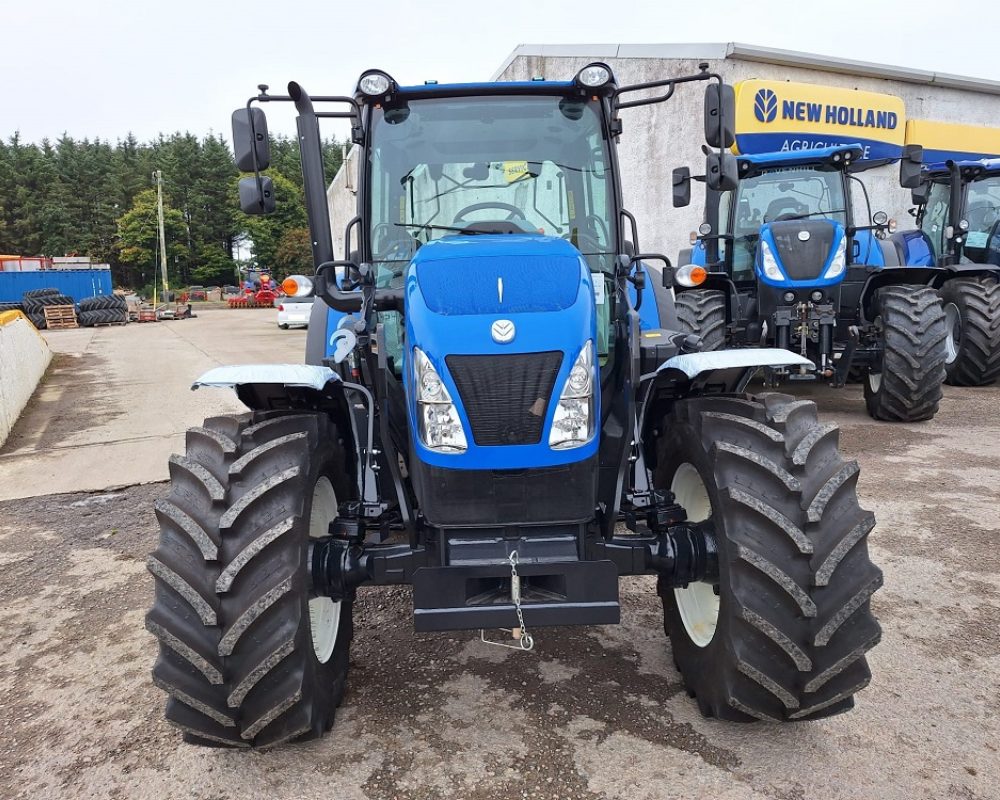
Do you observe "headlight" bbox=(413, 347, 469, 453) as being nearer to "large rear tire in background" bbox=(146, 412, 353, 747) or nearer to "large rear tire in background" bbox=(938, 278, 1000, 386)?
"large rear tire in background" bbox=(146, 412, 353, 747)

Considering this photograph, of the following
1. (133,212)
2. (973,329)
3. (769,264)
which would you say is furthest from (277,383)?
(133,212)

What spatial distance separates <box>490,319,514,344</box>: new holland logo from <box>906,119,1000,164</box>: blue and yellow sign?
16644 mm

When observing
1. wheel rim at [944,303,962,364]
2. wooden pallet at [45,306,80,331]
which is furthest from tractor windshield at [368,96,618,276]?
wooden pallet at [45,306,80,331]

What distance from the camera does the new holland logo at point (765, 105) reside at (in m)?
13.4

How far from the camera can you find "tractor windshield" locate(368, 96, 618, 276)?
3439mm

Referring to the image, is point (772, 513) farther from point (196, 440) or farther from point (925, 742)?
point (196, 440)

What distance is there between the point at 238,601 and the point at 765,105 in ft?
45.1

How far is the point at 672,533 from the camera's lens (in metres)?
2.75

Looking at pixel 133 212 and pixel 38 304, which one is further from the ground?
pixel 133 212

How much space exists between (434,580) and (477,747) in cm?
63

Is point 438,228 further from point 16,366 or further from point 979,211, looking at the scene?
point 979,211

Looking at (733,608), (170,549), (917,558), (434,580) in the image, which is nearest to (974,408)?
(917,558)

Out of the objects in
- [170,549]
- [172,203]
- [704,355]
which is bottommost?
[170,549]

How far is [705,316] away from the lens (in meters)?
7.71
